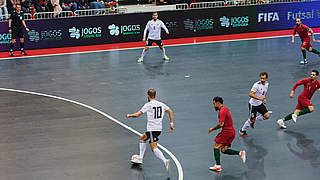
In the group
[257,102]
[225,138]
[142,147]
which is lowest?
[142,147]

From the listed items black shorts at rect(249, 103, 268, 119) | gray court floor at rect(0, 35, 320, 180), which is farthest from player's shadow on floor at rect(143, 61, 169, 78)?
black shorts at rect(249, 103, 268, 119)

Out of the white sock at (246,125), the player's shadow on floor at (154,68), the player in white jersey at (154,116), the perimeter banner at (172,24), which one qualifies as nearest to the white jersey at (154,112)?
the player in white jersey at (154,116)

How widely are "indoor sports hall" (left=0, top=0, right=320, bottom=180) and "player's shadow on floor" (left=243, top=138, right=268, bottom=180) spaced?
1.1 inches

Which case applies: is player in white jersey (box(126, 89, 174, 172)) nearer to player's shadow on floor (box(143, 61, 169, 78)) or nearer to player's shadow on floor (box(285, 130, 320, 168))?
player's shadow on floor (box(285, 130, 320, 168))

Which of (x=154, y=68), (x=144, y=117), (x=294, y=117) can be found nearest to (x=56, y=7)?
(x=154, y=68)

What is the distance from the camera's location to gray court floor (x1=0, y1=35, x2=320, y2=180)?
14.8 m

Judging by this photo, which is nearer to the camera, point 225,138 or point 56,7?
point 225,138

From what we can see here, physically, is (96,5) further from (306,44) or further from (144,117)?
(144,117)

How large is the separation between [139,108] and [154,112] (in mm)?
6100

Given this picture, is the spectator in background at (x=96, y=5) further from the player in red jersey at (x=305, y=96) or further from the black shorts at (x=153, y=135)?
the black shorts at (x=153, y=135)

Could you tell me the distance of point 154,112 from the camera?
557 inches

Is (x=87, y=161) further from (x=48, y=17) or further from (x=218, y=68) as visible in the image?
(x=48, y=17)

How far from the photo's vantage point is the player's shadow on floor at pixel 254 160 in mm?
14211

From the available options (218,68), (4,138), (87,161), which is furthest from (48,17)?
(87,161)
